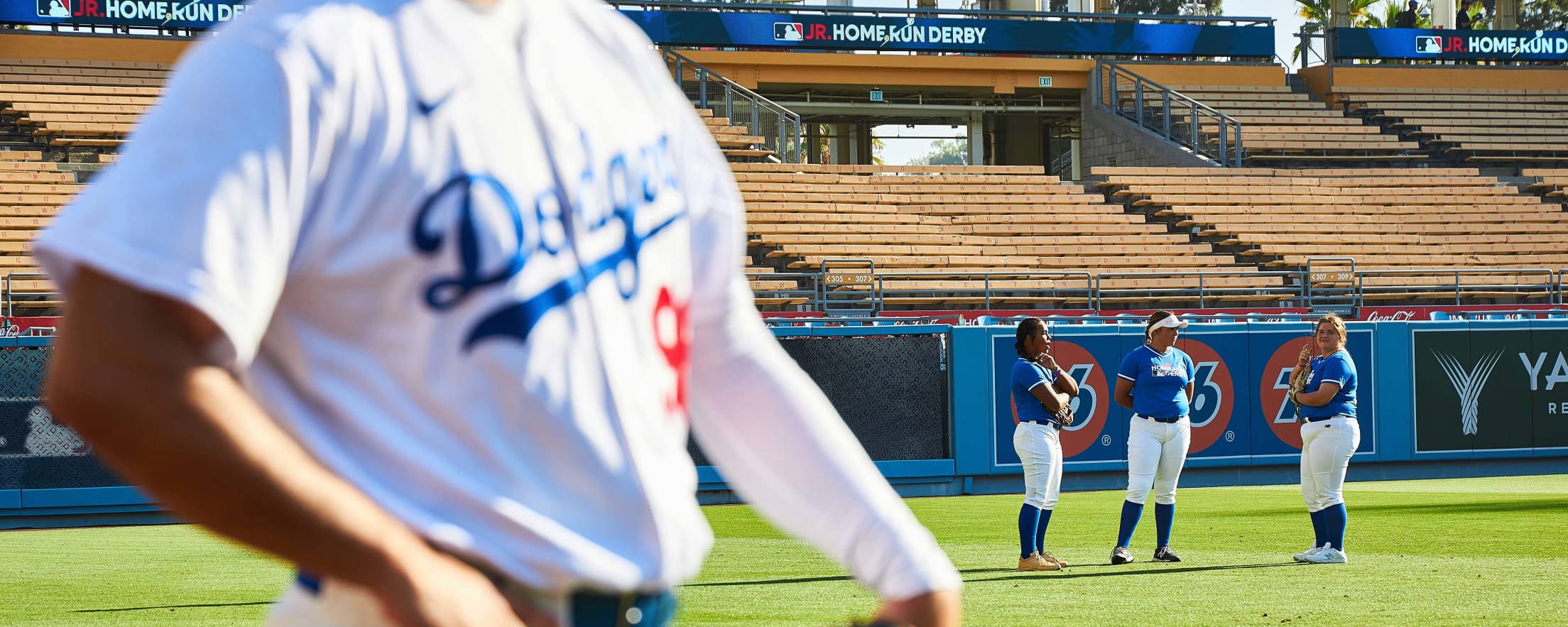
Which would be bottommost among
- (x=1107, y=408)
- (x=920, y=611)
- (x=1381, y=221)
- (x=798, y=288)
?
(x=1107, y=408)

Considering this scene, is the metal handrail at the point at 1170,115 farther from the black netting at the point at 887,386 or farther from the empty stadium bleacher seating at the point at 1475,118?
the black netting at the point at 887,386

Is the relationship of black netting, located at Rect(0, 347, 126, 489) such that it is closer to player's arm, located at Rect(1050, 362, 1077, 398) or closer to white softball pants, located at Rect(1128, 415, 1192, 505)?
player's arm, located at Rect(1050, 362, 1077, 398)

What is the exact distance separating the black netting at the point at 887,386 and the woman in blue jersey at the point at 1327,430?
5.78 m

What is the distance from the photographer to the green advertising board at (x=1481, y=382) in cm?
1788

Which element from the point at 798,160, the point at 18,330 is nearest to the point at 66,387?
the point at 18,330

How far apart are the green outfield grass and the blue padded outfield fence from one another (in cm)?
84

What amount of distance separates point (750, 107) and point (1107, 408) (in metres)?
15.3

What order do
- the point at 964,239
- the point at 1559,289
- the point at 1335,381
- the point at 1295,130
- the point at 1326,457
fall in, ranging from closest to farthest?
the point at 1326,457 < the point at 1335,381 < the point at 1559,289 < the point at 964,239 < the point at 1295,130

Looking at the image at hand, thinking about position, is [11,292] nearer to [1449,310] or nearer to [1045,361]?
[1045,361]

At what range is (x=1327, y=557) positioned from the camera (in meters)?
9.95

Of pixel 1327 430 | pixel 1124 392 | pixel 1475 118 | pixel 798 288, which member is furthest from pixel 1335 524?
pixel 1475 118

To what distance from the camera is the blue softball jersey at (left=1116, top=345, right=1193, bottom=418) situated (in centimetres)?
1064

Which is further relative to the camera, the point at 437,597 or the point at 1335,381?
the point at 1335,381

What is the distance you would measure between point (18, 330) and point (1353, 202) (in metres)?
23.1
